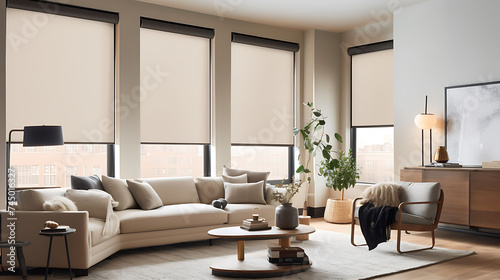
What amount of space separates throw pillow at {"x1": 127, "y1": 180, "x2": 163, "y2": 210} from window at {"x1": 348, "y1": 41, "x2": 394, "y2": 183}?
4.06 metres

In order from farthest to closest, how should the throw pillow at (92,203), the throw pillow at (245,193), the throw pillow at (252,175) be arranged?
the throw pillow at (252,175) → the throw pillow at (245,193) → the throw pillow at (92,203)

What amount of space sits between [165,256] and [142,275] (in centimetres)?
88

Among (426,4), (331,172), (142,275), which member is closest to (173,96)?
(331,172)

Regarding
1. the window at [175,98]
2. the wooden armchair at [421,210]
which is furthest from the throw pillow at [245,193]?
the wooden armchair at [421,210]

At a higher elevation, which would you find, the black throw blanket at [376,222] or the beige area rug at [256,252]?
the black throw blanket at [376,222]

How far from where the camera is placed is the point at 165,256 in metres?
5.63

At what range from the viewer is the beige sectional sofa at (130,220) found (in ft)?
15.6

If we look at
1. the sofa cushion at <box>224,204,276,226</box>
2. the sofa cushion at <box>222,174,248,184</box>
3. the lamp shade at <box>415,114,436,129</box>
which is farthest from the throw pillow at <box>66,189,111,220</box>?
the lamp shade at <box>415,114,436,129</box>

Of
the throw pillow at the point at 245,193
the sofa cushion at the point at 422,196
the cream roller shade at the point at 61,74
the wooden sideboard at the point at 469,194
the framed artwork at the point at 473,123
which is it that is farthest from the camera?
the throw pillow at the point at 245,193

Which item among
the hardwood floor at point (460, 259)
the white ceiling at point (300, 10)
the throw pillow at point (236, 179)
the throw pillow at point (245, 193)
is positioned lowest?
the hardwood floor at point (460, 259)

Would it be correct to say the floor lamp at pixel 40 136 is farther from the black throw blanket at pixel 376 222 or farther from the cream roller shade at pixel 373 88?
the cream roller shade at pixel 373 88

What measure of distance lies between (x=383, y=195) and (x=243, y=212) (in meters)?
1.72

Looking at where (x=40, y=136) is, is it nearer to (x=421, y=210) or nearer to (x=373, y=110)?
(x=421, y=210)

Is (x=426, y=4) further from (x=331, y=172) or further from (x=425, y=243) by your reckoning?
(x=425, y=243)
